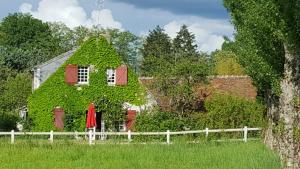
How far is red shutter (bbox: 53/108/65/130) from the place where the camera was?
1566 inches

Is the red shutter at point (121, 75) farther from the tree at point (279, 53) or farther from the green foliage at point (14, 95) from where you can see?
the tree at point (279, 53)

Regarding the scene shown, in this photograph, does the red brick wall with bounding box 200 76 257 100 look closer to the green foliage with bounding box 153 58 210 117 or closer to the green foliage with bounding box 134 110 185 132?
the green foliage with bounding box 153 58 210 117

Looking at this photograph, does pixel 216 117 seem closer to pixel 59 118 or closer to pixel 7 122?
pixel 59 118

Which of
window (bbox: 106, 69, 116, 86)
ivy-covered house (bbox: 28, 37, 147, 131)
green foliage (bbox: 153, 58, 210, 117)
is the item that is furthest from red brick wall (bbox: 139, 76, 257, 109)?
window (bbox: 106, 69, 116, 86)

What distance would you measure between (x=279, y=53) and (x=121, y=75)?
2081 cm

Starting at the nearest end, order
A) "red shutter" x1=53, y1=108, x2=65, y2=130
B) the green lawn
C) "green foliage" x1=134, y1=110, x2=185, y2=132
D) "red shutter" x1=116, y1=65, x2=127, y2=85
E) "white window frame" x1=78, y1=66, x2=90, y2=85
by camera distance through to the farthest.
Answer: the green lawn, "green foliage" x1=134, y1=110, x2=185, y2=132, "red shutter" x1=53, y1=108, x2=65, y2=130, "white window frame" x1=78, y1=66, x2=90, y2=85, "red shutter" x1=116, y1=65, x2=127, y2=85

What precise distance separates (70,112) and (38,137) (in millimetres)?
5528

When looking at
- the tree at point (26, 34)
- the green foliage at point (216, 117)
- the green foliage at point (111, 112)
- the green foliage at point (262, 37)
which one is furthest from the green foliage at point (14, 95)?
the tree at point (26, 34)

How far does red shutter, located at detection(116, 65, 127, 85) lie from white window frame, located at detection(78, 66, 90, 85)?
79.3 inches

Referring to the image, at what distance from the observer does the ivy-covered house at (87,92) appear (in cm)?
3988

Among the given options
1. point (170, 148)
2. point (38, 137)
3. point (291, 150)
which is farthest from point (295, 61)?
point (38, 137)

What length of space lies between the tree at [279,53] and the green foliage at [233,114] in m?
9.58

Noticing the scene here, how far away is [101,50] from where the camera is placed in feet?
134

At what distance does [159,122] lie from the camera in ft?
122
